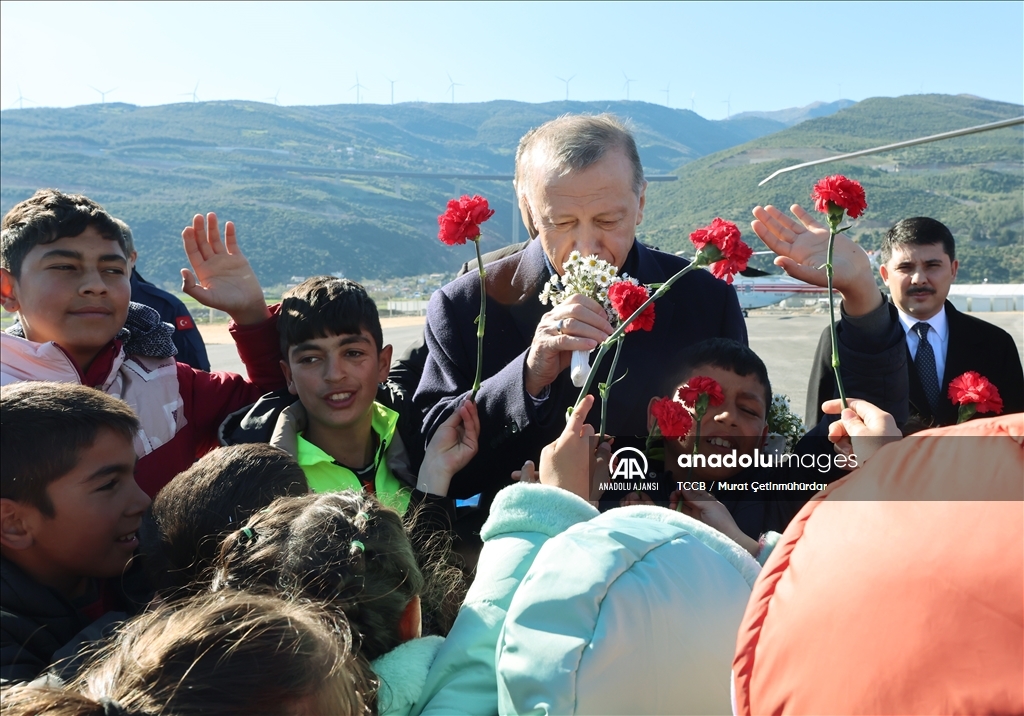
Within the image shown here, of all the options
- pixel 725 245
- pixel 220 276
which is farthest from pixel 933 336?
pixel 220 276

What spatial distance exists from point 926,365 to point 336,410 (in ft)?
9.21

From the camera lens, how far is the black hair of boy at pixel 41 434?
70.9 inches

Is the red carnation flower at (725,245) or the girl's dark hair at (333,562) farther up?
the red carnation flower at (725,245)

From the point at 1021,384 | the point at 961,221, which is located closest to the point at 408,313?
the point at 961,221

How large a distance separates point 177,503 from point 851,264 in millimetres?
1789

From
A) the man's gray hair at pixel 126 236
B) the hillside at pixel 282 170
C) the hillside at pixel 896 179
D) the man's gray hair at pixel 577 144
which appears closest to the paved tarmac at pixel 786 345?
the hillside at pixel 896 179

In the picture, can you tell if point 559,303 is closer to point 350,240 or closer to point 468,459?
point 468,459

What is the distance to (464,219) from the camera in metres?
2.44

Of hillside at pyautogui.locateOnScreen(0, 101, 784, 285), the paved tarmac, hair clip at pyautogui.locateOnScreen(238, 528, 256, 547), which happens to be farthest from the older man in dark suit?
hillside at pyautogui.locateOnScreen(0, 101, 784, 285)

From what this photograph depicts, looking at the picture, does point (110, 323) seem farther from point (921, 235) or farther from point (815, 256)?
point (921, 235)

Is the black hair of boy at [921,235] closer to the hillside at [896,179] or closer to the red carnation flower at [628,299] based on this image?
the red carnation flower at [628,299]

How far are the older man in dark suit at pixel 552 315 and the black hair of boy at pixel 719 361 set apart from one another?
0.18ft

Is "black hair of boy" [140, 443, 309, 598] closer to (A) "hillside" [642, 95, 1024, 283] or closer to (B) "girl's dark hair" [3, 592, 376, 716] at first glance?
(B) "girl's dark hair" [3, 592, 376, 716]

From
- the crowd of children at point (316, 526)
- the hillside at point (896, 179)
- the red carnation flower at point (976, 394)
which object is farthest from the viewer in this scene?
the hillside at point (896, 179)
